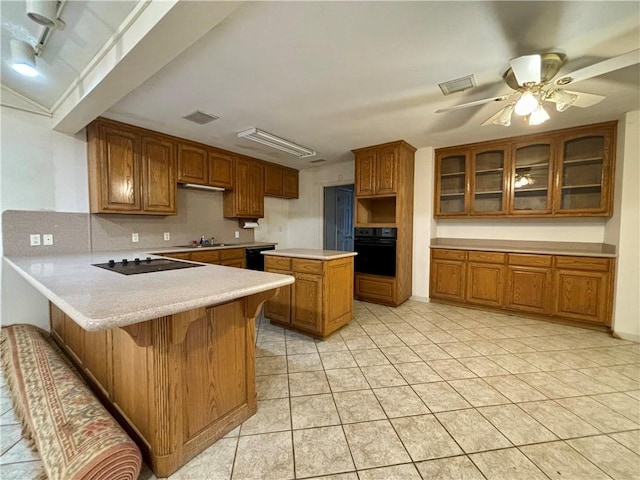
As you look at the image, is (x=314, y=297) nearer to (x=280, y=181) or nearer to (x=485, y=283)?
(x=485, y=283)

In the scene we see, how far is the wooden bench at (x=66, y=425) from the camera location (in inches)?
42.6

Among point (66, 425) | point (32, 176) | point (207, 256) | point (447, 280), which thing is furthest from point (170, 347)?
point (447, 280)

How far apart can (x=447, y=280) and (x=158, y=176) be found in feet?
14.0

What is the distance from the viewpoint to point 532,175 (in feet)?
11.5

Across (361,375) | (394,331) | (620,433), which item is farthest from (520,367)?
(361,375)

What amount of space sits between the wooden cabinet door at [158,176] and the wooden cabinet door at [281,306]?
1660 mm

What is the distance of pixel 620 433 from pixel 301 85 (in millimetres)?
3183

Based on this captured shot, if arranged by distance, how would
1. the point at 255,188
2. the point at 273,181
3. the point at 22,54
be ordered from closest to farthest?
the point at 22,54 < the point at 255,188 < the point at 273,181

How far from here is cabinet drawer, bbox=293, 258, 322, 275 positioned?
2.71 metres

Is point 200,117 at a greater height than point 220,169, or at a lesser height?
greater

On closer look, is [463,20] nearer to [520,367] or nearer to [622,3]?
[622,3]

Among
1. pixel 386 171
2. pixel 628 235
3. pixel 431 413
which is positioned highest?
pixel 386 171

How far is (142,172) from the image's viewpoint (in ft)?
10.4

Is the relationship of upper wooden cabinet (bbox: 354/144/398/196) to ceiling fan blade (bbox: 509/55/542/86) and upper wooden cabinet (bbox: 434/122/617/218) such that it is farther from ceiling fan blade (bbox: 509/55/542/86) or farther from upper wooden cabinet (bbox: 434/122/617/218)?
ceiling fan blade (bbox: 509/55/542/86)
